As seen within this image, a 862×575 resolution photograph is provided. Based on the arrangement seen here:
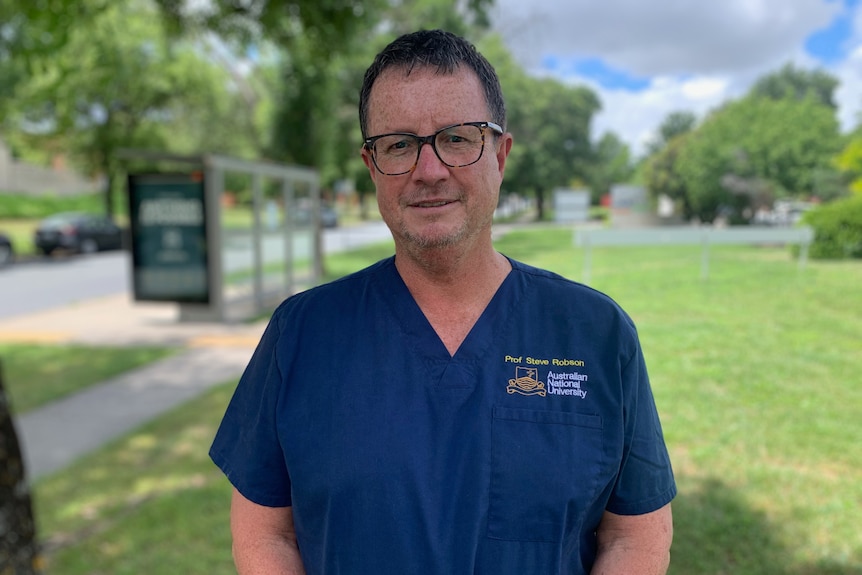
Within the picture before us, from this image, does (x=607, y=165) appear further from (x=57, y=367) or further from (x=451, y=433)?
(x=57, y=367)

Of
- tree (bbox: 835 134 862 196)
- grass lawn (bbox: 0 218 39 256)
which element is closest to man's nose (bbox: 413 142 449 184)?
tree (bbox: 835 134 862 196)

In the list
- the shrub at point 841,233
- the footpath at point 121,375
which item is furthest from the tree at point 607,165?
the footpath at point 121,375

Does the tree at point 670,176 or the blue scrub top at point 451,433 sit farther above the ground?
the tree at point 670,176

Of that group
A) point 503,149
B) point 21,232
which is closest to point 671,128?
point 503,149

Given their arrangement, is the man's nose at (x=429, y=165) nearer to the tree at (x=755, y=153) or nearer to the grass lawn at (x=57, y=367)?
the tree at (x=755, y=153)

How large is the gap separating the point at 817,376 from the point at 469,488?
213 cm

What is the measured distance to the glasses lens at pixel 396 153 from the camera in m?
1.30

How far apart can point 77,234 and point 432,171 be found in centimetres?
2374

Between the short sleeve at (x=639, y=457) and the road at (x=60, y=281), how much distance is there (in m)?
8.37

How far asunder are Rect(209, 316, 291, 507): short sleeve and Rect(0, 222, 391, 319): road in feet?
26.8

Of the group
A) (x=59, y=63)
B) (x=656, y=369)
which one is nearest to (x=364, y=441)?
(x=656, y=369)

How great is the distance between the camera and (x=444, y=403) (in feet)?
4.25

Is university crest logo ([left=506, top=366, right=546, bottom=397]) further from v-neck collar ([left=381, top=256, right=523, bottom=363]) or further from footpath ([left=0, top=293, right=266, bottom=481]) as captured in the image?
footpath ([left=0, top=293, right=266, bottom=481])

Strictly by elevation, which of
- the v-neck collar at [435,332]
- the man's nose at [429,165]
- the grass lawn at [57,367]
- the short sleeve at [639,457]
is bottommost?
the grass lawn at [57,367]
